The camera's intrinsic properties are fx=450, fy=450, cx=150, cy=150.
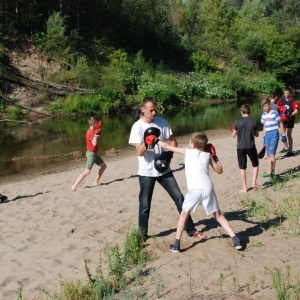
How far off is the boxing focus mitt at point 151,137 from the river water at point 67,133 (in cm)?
899

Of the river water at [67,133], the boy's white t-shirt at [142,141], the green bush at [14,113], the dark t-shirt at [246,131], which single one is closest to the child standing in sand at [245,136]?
the dark t-shirt at [246,131]

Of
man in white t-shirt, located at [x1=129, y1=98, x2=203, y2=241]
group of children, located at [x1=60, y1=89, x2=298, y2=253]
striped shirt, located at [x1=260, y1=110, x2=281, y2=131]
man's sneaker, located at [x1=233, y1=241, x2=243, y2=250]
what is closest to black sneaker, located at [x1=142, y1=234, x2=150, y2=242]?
man in white t-shirt, located at [x1=129, y1=98, x2=203, y2=241]

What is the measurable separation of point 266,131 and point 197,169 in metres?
4.37

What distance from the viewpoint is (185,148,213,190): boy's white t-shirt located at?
5.44 m

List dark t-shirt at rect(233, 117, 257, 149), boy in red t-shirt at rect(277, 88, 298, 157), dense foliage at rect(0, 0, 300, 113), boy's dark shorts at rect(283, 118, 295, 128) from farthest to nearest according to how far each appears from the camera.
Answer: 1. dense foliage at rect(0, 0, 300, 113)
2. boy's dark shorts at rect(283, 118, 295, 128)
3. boy in red t-shirt at rect(277, 88, 298, 157)
4. dark t-shirt at rect(233, 117, 257, 149)

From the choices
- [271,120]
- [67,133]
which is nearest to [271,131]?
[271,120]

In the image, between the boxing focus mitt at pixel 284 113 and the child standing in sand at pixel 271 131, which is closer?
the child standing in sand at pixel 271 131

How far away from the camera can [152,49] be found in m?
44.1

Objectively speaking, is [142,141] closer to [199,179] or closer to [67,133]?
[199,179]

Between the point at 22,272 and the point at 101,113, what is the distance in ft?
76.8

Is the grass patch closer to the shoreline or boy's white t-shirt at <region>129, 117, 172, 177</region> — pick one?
boy's white t-shirt at <region>129, 117, 172, 177</region>

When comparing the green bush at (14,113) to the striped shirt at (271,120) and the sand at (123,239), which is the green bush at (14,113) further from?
the striped shirt at (271,120)

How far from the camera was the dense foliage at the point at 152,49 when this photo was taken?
31.7 meters

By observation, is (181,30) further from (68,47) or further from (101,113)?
(101,113)
